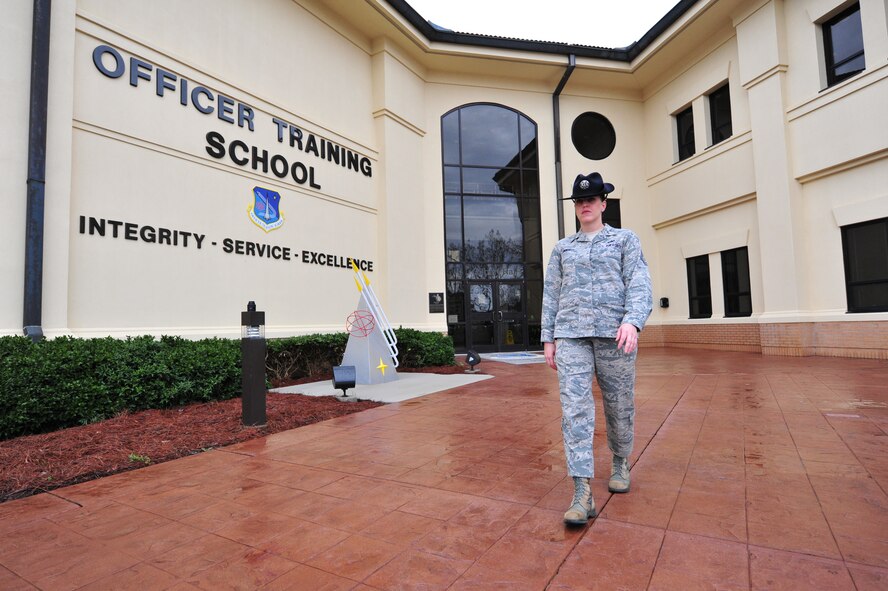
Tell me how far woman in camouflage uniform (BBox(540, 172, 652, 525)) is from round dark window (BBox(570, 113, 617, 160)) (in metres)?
15.5

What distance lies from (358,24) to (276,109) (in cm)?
407

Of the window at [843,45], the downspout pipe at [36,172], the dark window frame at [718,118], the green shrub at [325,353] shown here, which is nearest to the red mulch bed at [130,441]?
the downspout pipe at [36,172]

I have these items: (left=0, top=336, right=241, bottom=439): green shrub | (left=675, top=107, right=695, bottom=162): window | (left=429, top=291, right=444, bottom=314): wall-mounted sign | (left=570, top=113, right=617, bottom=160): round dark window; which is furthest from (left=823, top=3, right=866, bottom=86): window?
(left=0, top=336, right=241, bottom=439): green shrub

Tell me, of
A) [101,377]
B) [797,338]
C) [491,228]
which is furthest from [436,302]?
[101,377]

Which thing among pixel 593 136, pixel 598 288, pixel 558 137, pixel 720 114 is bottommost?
pixel 598 288

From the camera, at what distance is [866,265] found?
1092 cm

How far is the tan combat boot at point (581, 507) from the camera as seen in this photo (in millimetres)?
2627

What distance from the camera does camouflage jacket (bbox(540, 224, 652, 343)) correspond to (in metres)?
2.87

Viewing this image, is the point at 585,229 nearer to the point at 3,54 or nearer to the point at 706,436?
the point at 706,436

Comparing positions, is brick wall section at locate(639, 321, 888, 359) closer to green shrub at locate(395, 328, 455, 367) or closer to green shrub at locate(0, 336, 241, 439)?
green shrub at locate(395, 328, 455, 367)

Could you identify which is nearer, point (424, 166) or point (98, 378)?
point (98, 378)

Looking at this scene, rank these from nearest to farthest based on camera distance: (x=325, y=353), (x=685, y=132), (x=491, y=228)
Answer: (x=325, y=353), (x=685, y=132), (x=491, y=228)

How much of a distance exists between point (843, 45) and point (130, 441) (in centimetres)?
1526

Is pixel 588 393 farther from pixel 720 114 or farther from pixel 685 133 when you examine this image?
pixel 685 133
